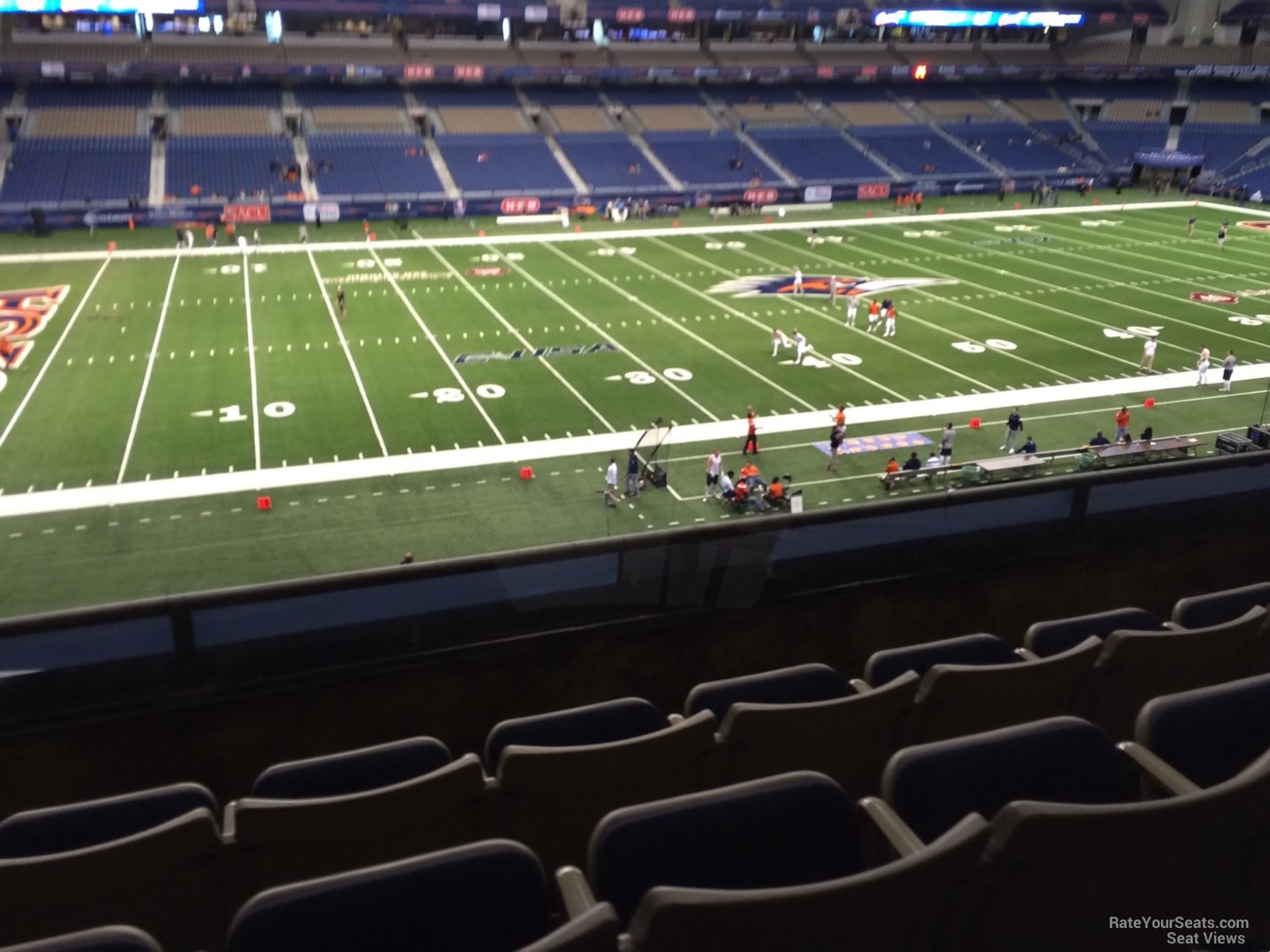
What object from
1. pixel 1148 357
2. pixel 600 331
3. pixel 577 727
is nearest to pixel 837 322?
pixel 600 331

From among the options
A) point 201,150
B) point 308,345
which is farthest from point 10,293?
point 201,150

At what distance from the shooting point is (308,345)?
1077 inches

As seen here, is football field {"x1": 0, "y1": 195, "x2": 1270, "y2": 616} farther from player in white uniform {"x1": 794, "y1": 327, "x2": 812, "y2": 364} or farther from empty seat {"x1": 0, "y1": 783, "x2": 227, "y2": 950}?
empty seat {"x1": 0, "y1": 783, "x2": 227, "y2": 950}

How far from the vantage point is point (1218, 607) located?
14.9 feet

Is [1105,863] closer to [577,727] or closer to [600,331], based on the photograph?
[577,727]

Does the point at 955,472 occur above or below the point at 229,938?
below

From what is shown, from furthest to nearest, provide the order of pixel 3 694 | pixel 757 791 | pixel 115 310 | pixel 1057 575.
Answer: pixel 115 310 < pixel 1057 575 < pixel 3 694 < pixel 757 791

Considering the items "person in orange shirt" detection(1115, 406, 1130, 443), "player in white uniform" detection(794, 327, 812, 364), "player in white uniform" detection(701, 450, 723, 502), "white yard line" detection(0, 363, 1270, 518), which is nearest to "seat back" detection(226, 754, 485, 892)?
"player in white uniform" detection(701, 450, 723, 502)

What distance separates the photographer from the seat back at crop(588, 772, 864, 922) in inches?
102

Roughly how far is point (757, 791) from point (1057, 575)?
3.75 m

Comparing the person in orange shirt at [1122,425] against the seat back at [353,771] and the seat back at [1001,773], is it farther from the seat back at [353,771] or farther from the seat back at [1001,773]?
the seat back at [353,771]

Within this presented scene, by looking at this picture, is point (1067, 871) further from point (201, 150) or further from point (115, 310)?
point (201, 150)

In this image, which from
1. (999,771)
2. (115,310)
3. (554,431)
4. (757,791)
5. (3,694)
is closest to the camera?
(757,791)

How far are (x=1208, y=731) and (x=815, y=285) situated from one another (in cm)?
3248
